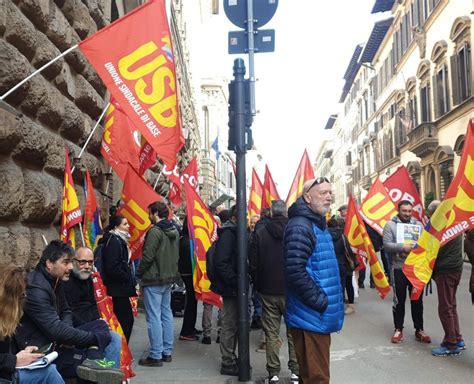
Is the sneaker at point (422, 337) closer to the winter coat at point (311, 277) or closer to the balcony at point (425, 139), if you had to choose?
the winter coat at point (311, 277)

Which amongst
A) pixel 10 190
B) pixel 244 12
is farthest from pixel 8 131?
pixel 244 12

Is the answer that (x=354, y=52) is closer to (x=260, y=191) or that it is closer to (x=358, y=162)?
(x=358, y=162)

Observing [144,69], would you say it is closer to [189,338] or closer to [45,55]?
[45,55]

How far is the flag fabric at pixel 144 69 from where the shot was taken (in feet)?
15.0

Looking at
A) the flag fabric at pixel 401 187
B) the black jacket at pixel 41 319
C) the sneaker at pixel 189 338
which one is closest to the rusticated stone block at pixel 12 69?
the black jacket at pixel 41 319

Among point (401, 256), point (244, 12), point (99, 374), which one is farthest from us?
point (401, 256)

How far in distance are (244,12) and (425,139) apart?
74.9 feet

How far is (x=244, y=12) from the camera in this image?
242 inches

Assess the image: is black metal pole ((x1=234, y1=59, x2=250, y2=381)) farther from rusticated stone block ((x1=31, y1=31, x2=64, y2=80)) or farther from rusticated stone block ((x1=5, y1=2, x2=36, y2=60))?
rusticated stone block ((x1=5, y1=2, x2=36, y2=60))

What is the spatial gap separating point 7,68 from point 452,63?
22957 mm

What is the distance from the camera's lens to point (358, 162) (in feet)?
181

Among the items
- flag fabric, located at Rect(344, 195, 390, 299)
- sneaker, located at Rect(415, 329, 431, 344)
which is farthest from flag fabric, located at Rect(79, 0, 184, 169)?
flag fabric, located at Rect(344, 195, 390, 299)

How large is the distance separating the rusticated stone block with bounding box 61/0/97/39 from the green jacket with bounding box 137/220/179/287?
2.21 metres

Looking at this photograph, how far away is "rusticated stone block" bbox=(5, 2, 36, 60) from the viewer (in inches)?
154
